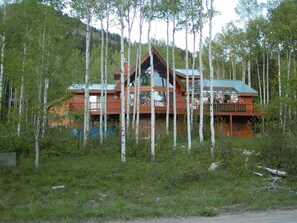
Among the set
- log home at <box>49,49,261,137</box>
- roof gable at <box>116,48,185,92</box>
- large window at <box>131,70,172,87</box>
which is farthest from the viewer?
large window at <box>131,70,172,87</box>

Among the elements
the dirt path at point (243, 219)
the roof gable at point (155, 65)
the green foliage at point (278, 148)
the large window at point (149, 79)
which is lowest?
the dirt path at point (243, 219)

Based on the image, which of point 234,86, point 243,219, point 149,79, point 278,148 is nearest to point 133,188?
point 243,219

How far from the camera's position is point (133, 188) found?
42.9 ft

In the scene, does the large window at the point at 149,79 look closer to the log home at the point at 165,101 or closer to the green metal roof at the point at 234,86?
the log home at the point at 165,101

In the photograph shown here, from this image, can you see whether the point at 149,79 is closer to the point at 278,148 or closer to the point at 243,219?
the point at 278,148

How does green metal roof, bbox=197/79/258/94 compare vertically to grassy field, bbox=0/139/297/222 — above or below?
above

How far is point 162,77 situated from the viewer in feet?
115

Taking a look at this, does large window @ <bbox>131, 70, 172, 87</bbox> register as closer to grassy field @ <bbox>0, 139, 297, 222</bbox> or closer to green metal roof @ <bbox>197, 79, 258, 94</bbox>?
green metal roof @ <bbox>197, 79, 258, 94</bbox>

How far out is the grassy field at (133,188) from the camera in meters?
9.71

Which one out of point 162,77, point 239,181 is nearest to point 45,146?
point 239,181

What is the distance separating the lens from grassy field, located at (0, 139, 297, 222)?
9.71 metres

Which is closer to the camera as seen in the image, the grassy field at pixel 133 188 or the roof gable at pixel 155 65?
the grassy field at pixel 133 188

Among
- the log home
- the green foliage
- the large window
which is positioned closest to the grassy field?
the green foliage

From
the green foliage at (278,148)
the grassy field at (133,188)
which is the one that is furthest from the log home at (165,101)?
the grassy field at (133,188)
